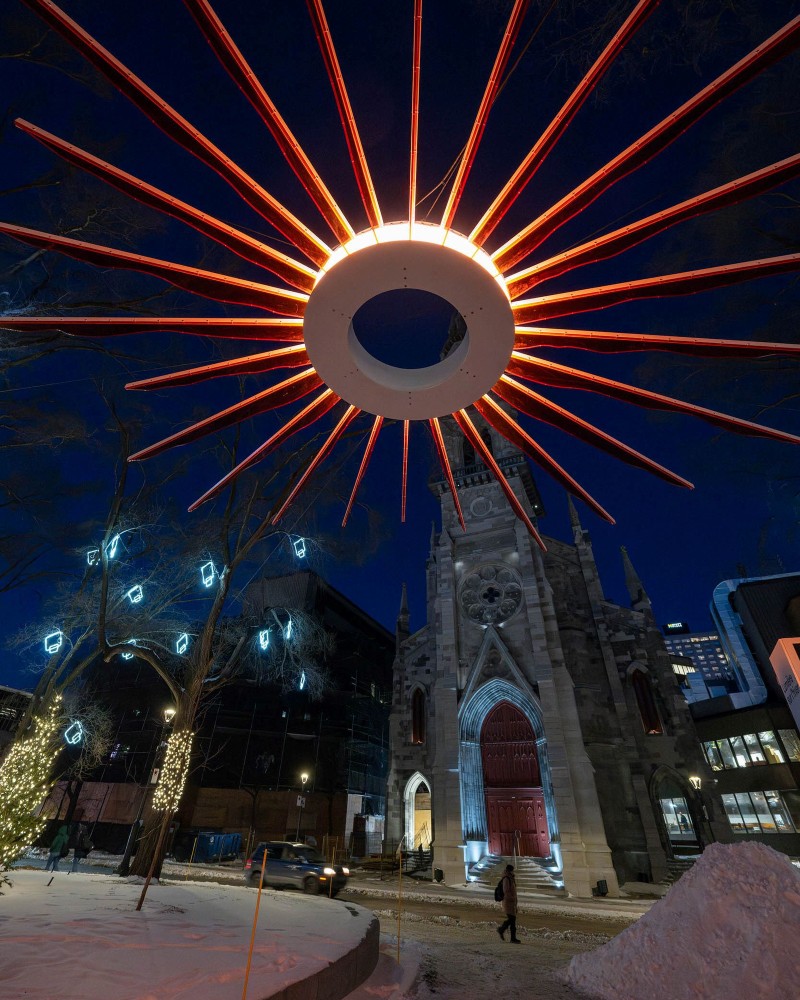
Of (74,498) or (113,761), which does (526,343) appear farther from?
(113,761)

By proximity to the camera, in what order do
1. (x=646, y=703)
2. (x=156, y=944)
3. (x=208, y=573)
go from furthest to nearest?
1. (x=646, y=703)
2. (x=208, y=573)
3. (x=156, y=944)

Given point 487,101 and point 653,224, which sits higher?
point 487,101

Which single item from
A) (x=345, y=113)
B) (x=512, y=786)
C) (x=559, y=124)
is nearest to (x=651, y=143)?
(x=559, y=124)

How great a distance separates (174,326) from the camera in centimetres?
555

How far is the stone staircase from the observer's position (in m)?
18.7

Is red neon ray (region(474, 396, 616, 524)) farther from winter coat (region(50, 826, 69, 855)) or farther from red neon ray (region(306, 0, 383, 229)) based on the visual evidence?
winter coat (region(50, 826, 69, 855))

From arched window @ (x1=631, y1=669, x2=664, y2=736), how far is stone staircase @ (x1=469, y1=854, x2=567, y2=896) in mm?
8175

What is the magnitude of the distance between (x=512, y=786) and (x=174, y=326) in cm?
2549

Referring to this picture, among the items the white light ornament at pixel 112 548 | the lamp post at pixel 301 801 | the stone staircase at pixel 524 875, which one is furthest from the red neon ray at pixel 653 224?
the lamp post at pixel 301 801

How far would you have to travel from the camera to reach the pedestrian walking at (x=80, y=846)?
1963cm

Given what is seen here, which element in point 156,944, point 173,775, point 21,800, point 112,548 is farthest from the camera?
point 112,548

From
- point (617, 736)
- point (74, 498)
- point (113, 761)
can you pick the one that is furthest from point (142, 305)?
point (113, 761)

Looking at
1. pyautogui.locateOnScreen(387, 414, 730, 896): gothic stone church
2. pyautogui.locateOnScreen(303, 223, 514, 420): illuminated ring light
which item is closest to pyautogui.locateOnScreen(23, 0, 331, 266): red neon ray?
pyautogui.locateOnScreen(303, 223, 514, 420): illuminated ring light

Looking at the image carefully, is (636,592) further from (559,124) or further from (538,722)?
(559,124)
